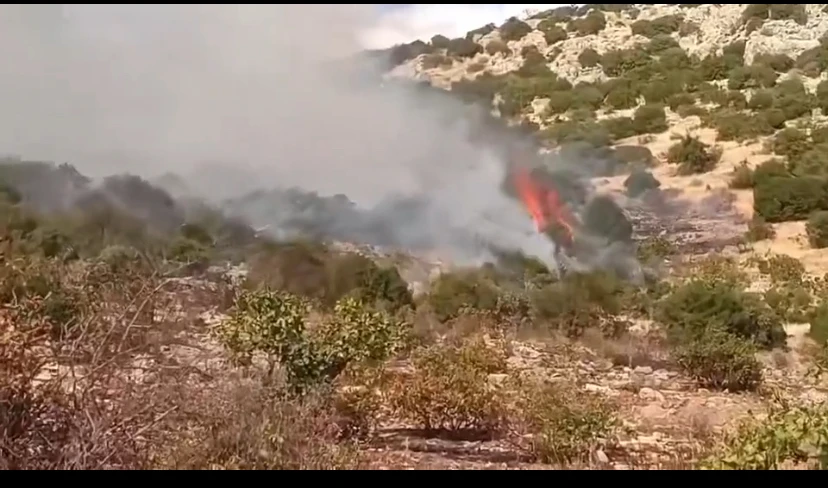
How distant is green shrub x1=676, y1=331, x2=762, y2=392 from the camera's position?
8984mm

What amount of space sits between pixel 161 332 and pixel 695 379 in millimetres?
4884

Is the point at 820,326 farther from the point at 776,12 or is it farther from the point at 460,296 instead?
the point at 776,12

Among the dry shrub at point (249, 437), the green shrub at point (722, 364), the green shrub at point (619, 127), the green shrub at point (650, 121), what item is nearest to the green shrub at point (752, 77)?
the green shrub at point (650, 121)

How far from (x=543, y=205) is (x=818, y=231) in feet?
13.2

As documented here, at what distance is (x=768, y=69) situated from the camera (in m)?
24.1

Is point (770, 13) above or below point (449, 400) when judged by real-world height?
below

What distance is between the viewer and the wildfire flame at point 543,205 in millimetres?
15055

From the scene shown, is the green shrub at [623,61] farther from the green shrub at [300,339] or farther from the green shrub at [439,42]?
the green shrub at [300,339]

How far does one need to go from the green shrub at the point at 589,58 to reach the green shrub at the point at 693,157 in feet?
31.2

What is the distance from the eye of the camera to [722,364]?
907cm

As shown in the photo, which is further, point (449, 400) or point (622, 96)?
point (622, 96)

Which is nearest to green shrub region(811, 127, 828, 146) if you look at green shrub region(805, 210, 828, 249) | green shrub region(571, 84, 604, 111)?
green shrub region(805, 210, 828, 249)

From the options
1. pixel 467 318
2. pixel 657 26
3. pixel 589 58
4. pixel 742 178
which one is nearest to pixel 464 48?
pixel 589 58
